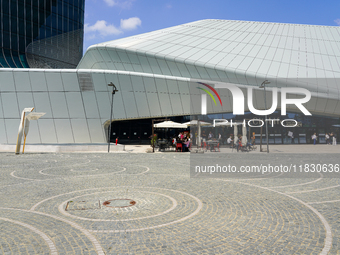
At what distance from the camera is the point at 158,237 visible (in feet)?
15.3

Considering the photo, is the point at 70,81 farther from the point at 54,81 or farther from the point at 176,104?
the point at 176,104

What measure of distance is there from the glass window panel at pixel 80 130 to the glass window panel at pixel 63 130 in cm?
58

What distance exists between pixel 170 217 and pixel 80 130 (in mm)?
26215

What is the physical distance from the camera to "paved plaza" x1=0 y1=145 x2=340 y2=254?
Answer: 4320 millimetres

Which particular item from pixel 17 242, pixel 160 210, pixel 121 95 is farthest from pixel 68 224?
pixel 121 95

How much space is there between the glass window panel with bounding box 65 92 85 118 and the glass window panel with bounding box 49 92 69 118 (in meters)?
0.48

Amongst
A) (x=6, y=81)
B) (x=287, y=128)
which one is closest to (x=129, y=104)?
(x=6, y=81)

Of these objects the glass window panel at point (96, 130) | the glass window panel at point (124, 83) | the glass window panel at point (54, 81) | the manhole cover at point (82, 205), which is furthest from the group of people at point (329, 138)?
the glass window panel at point (54, 81)

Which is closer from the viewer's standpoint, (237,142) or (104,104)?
(237,142)

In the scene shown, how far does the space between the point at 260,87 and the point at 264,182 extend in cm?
2247

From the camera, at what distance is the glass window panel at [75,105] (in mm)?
29359

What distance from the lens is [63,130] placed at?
2944 centimetres

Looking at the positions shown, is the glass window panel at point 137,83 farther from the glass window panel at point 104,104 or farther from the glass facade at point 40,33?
the glass facade at point 40,33

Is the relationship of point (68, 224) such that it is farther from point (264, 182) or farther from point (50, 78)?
point (50, 78)
